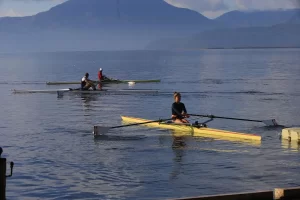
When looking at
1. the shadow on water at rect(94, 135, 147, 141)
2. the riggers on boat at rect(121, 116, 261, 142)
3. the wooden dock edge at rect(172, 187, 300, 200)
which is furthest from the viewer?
the shadow on water at rect(94, 135, 147, 141)

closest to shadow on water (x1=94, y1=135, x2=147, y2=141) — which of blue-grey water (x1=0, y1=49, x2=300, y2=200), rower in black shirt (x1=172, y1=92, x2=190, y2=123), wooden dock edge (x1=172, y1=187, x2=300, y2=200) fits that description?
blue-grey water (x1=0, y1=49, x2=300, y2=200)

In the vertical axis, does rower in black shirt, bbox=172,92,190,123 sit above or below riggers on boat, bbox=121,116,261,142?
above

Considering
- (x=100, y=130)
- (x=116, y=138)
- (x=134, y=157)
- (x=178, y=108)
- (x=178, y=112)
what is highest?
(x=178, y=108)

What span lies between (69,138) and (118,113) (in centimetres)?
973

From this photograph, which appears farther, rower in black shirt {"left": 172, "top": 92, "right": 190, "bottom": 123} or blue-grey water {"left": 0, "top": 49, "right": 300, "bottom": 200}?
rower in black shirt {"left": 172, "top": 92, "right": 190, "bottom": 123}

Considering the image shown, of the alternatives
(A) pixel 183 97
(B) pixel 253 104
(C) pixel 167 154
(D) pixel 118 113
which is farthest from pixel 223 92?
(C) pixel 167 154

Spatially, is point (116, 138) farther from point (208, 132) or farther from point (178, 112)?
point (208, 132)

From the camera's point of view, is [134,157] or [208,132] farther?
[208,132]

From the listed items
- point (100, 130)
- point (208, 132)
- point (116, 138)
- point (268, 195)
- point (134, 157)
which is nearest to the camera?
point (268, 195)

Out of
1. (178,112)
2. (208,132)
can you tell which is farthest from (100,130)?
(208,132)

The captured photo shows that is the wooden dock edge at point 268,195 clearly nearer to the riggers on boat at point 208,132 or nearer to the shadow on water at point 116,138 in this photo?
the riggers on boat at point 208,132

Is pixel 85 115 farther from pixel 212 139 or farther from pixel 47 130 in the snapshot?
pixel 212 139

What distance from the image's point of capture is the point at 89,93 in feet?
148

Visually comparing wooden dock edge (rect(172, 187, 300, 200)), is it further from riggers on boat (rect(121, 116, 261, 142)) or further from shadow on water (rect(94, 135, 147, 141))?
shadow on water (rect(94, 135, 147, 141))
